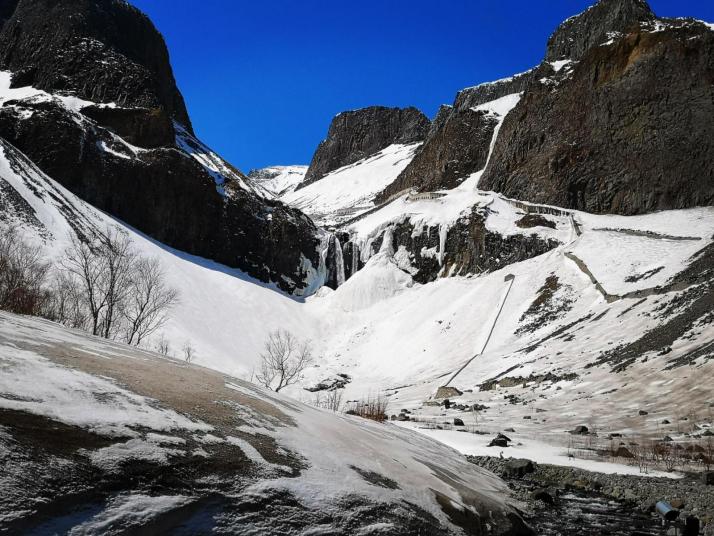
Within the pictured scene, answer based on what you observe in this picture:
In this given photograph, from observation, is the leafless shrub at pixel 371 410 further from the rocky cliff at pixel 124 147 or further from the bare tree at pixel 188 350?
the rocky cliff at pixel 124 147

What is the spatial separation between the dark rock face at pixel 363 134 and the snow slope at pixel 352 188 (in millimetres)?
8848

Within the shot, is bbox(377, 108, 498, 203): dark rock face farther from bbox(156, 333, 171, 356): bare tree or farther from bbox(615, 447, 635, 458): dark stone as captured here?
bbox(615, 447, 635, 458): dark stone

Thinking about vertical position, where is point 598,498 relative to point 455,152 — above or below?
below

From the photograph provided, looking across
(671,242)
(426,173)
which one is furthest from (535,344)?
(426,173)

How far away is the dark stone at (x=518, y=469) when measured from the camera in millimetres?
10164

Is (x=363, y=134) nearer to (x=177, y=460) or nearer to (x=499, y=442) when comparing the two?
(x=499, y=442)

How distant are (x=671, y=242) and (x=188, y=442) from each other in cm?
3776

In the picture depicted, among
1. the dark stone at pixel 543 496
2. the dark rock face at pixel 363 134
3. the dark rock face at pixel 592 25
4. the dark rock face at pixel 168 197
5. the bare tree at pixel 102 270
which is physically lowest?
the dark stone at pixel 543 496

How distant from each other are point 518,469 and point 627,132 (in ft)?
156

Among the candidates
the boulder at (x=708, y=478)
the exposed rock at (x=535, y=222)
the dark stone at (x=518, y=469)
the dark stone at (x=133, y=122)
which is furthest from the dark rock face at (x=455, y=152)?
the boulder at (x=708, y=478)

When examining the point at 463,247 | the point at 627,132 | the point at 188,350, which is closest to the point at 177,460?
the point at 188,350

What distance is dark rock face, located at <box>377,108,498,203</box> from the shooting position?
68.7 meters

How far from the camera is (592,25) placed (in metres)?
71.9

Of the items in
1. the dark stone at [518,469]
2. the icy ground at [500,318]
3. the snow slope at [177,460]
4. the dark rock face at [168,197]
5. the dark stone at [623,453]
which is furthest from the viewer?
the dark rock face at [168,197]
